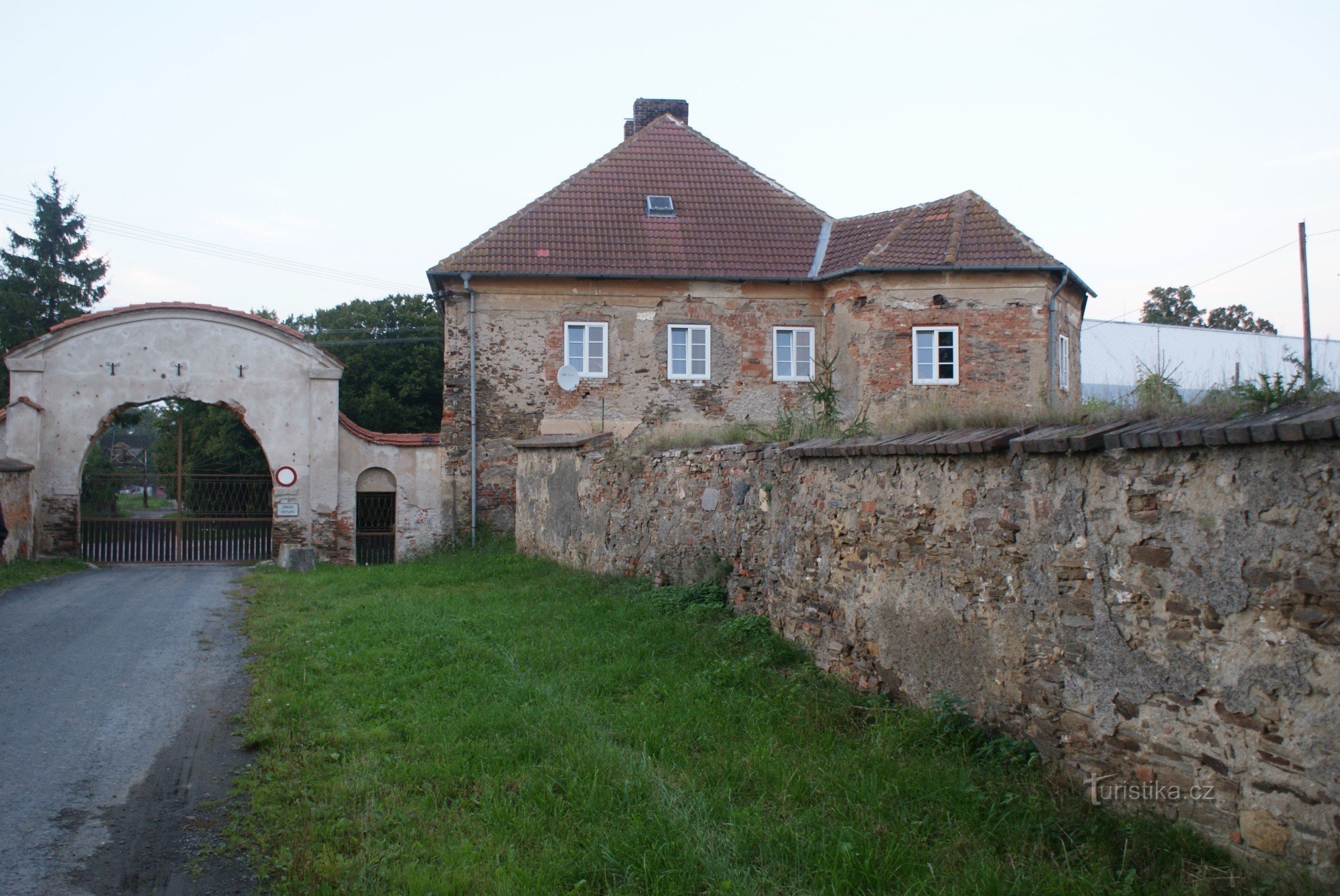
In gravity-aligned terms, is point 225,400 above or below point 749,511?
above

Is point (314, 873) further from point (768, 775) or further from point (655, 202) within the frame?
point (655, 202)

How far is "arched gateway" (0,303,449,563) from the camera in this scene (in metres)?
18.3

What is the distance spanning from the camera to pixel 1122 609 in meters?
4.36

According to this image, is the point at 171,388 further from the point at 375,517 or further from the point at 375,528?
the point at 375,528

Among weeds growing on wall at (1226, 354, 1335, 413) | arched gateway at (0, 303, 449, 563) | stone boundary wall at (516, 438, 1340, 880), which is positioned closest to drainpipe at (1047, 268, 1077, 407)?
arched gateway at (0, 303, 449, 563)

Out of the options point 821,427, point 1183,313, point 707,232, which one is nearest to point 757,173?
point 707,232

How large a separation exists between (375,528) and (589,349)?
6.28 metres

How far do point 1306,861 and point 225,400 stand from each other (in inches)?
786

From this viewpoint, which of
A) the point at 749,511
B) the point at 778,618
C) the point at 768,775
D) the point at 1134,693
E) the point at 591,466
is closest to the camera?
the point at 1134,693

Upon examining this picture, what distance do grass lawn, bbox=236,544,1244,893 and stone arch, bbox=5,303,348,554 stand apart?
11.9 m

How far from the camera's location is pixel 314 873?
4.15 metres

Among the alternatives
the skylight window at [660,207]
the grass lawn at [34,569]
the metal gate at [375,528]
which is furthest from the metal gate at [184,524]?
the skylight window at [660,207]

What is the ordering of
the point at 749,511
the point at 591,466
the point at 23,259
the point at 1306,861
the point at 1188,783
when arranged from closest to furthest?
1. the point at 1306,861
2. the point at 1188,783
3. the point at 749,511
4. the point at 591,466
5. the point at 23,259

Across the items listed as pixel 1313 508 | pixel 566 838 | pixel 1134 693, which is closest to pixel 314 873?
pixel 566 838
